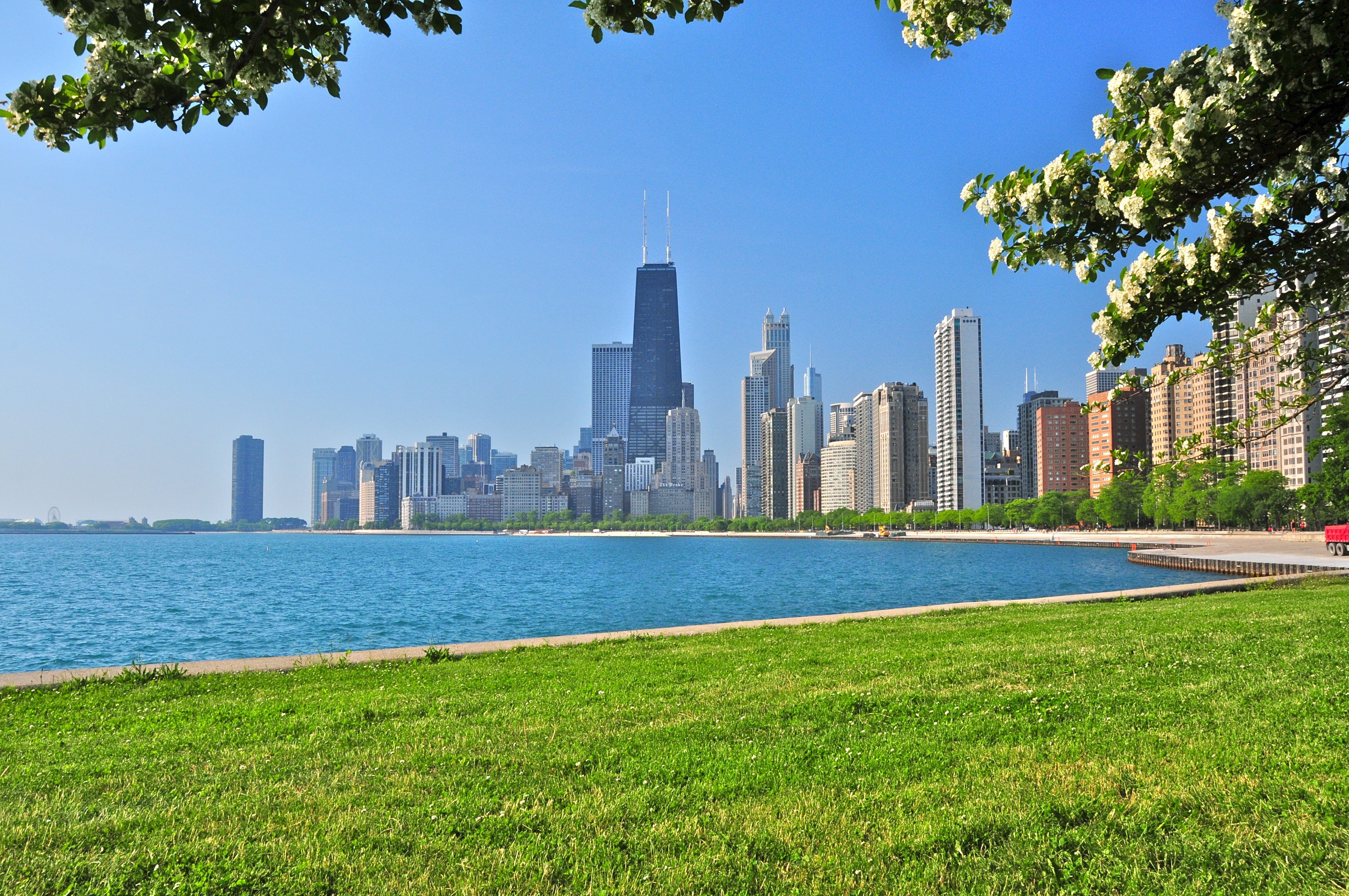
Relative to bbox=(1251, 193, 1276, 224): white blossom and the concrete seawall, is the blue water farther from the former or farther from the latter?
bbox=(1251, 193, 1276, 224): white blossom

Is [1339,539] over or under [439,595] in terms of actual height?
over

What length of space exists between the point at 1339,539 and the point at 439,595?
64.9m

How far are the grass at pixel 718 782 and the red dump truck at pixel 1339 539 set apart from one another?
189 feet

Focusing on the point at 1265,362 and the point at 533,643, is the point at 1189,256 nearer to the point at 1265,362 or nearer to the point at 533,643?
the point at 1265,362

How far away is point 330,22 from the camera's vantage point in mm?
3963

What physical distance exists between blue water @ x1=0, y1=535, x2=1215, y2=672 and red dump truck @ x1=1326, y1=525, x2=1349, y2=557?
9.81m

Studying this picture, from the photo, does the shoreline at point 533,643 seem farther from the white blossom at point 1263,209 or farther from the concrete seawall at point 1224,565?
the white blossom at point 1263,209

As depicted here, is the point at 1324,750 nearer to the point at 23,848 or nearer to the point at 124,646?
the point at 23,848

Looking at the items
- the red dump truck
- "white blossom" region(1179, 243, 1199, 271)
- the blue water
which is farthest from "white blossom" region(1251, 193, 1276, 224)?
the red dump truck

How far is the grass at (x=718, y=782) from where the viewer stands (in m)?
4.89

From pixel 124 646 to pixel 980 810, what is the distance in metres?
36.5

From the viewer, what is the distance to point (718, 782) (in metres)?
6.45

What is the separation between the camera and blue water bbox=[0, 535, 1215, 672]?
1287 inches

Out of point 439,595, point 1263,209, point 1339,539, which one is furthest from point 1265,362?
point 1339,539
